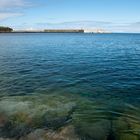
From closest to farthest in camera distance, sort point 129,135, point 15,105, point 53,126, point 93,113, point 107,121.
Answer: point 129,135
point 53,126
point 107,121
point 93,113
point 15,105

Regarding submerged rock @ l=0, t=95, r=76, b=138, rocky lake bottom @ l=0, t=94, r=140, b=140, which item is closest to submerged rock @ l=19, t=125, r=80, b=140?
rocky lake bottom @ l=0, t=94, r=140, b=140

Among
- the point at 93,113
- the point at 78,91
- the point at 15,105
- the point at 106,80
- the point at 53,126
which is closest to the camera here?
the point at 53,126

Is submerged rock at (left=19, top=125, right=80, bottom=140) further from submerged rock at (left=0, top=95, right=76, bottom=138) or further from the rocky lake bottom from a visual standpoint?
submerged rock at (left=0, top=95, right=76, bottom=138)

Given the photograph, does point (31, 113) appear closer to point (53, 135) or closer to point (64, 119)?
point (64, 119)

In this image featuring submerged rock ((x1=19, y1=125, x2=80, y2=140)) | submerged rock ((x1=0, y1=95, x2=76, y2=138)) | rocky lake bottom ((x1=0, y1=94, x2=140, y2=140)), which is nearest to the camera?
submerged rock ((x1=19, y1=125, x2=80, y2=140))

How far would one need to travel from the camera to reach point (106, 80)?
29.7 m

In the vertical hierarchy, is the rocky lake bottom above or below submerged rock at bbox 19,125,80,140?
below

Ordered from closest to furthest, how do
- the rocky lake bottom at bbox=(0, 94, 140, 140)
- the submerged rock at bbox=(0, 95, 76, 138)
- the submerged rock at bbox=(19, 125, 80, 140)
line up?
the submerged rock at bbox=(19, 125, 80, 140)
the rocky lake bottom at bbox=(0, 94, 140, 140)
the submerged rock at bbox=(0, 95, 76, 138)

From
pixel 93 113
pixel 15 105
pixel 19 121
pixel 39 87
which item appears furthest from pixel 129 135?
pixel 39 87

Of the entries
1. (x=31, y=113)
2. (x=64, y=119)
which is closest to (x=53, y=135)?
(x=64, y=119)

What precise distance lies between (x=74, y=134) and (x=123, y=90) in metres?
11.3

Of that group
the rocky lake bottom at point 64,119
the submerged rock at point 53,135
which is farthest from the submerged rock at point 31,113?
the submerged rock at point 53,135

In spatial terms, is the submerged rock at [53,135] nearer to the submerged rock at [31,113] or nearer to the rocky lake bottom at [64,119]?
the rocky lake bottom at [64,119]

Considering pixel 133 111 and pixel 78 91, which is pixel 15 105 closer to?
pixel 78 91
